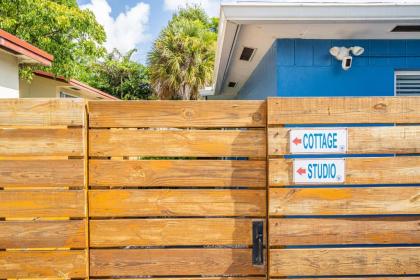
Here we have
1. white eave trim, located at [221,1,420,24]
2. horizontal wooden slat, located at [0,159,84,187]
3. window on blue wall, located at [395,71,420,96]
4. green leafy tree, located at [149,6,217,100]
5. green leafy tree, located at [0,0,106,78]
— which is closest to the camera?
horizontal wooden slat, located at [0,159,84,187]

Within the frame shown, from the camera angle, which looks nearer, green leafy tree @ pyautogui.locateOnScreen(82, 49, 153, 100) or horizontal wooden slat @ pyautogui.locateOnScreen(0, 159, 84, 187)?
horizontal wooden slat @ pyautogui.locateOnScreen(0, 159, 84, 187)

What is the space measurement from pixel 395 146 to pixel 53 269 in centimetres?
289

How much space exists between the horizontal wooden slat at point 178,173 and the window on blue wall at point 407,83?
2687 millimetres

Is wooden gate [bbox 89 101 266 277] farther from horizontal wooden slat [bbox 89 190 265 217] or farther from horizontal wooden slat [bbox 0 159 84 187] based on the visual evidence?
horizontal wooden slat [bbox 0 159 84 187]

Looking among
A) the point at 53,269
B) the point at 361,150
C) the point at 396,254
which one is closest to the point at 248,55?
the point at 361,150

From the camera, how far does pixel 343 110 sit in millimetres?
2570

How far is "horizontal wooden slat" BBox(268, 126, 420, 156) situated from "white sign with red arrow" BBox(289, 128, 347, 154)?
0.05 m

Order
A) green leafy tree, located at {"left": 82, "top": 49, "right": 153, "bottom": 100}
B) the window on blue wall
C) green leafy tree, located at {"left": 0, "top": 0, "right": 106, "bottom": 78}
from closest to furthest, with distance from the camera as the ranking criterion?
the window on blue wall
green leafy tree, located at {"left": 0, "top": 0, "right": 106, "bottom": 78}
green leafy tree, located at {"left": 82, "top": 49, "right": 153, "bottom": 100}

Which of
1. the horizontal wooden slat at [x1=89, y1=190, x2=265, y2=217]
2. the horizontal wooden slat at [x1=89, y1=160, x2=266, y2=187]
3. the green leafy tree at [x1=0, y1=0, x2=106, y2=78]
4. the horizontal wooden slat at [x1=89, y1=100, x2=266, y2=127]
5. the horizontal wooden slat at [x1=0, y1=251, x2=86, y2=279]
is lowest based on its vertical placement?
the horizontal wooden slat at [x1=0, y1=251, x2=86, y2=279]

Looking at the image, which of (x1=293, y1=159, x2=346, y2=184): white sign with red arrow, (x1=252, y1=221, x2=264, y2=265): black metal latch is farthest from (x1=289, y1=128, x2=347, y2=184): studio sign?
(x1=252, y1=221, x2=264, y2=265): black metal latch

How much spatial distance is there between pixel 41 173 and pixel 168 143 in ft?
3.32

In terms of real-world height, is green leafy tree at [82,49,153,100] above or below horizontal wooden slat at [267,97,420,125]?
above

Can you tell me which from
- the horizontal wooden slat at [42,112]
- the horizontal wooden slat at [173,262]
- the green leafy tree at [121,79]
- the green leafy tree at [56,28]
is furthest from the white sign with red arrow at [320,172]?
the green leafy tree at [121,79]

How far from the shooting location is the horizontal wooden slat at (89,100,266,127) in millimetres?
2559
